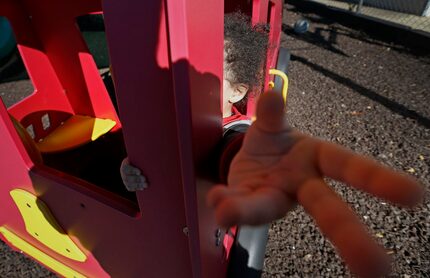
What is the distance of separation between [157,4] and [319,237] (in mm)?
1373

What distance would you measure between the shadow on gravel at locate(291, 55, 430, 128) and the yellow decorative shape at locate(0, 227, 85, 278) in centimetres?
236

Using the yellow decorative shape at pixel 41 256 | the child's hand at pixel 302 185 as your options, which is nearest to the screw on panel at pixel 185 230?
the child's hand at pixel 302 185

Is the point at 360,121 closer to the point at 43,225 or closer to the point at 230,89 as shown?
the point at 230,89

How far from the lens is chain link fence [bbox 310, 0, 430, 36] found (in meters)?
3.63

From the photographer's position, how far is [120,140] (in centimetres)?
163

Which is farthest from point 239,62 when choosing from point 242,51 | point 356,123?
point 356,123

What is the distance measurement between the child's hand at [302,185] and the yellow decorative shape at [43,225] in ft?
2.71

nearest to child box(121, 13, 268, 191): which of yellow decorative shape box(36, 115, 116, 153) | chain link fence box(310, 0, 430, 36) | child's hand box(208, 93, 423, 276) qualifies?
child's hand box(208, 93, 423, 276)

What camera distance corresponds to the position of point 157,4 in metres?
0.45

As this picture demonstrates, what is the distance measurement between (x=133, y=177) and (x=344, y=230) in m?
0.45

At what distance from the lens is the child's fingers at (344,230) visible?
1.05 feet

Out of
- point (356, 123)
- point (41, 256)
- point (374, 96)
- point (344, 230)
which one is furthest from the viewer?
point (374, 96)

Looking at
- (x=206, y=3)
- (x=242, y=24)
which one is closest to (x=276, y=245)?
(x=242, y=24)

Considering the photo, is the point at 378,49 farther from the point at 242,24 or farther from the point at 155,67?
the point at 155,67
